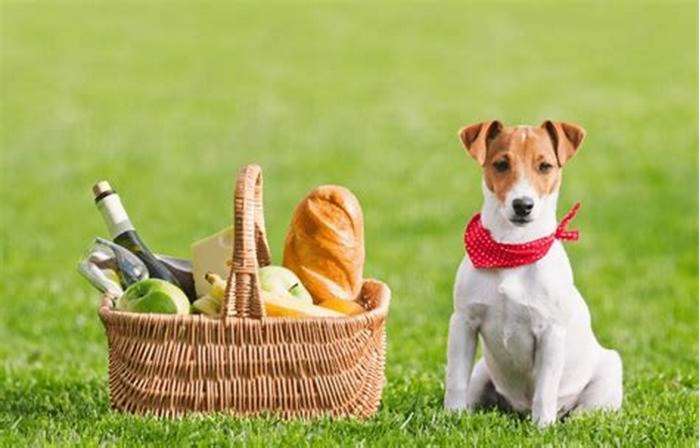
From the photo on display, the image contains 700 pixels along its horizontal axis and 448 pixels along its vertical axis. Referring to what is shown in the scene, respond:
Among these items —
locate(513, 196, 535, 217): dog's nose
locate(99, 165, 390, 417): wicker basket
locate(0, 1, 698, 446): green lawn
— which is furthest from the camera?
locate(0, 1, 698, 446): green lawn

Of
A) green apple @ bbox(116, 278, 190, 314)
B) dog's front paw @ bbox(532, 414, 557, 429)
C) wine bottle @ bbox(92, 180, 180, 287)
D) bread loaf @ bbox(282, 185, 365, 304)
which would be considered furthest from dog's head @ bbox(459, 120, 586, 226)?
wine bottle @ bbox(92, 180, 180, 287)

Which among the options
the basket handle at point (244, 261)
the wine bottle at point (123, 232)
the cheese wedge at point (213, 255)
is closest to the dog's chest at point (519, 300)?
the basket handle at point (244, 261)

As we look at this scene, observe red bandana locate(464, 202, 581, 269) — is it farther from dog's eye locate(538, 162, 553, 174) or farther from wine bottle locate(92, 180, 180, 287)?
wine bottle locate(92, 180, 180, 287)

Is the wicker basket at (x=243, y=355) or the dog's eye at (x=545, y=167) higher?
Result: the dog's eye at (x=545, y=167)

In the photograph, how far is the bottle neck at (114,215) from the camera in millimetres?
6777

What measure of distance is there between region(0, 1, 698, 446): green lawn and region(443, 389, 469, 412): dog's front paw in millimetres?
99

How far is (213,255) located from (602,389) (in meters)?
1.87

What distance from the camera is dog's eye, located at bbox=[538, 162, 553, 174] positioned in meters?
6.07

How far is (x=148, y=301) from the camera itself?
6266 millimetres

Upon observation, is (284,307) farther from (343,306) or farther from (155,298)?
(155,298)

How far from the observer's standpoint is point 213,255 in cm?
669

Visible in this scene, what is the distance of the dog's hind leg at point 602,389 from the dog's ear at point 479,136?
3.95 feet

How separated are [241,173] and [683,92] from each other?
16.6 metres

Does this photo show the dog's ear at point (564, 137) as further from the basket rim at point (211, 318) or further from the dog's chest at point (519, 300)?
the basket rim at point (211, 318)
